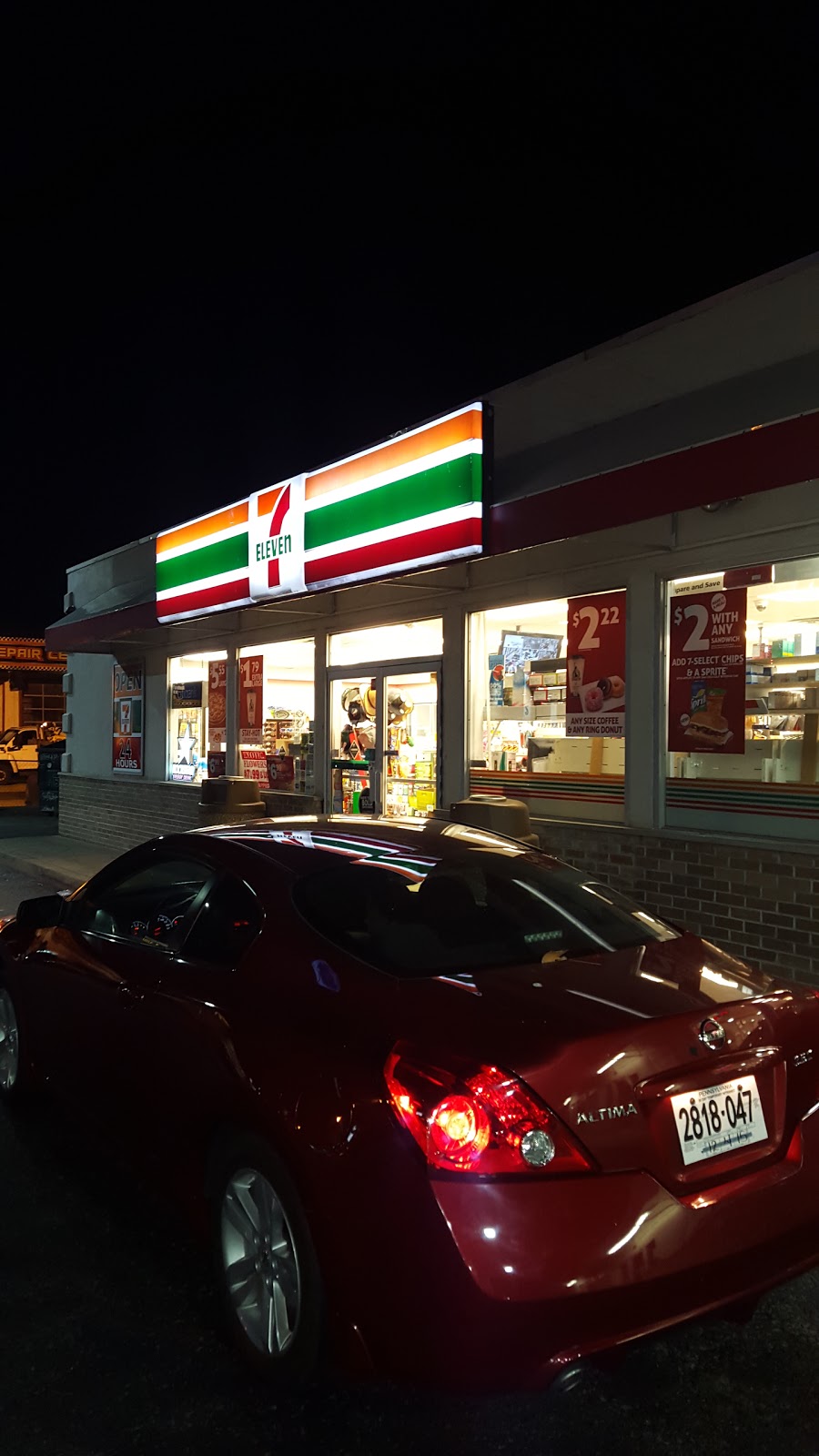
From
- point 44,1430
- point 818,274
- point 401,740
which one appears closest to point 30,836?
point 401,740

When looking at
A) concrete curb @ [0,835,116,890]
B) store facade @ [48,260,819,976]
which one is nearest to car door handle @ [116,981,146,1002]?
store facade @ [48,260,819,976]

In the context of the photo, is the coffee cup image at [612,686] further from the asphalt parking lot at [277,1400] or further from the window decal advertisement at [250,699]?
the window decal advertisement at [250,699]

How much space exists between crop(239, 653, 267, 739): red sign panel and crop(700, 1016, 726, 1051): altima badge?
35.5 ft

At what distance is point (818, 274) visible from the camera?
700 cm

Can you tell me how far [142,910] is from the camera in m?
4.80

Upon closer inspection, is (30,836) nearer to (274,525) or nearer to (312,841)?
(274,525)

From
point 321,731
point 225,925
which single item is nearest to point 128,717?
point 321,731

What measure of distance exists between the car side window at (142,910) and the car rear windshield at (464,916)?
618 mm

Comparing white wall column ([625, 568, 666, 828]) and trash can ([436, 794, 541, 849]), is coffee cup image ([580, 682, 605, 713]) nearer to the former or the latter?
white wall column ([625, 568, 666, 828])

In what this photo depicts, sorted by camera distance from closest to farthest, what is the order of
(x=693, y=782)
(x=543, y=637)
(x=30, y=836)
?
(x=693, y=782), (x=543, y=637), (x=30, y=836)

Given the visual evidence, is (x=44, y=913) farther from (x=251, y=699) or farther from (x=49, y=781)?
(x=49, y=781)

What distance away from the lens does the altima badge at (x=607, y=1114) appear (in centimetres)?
250

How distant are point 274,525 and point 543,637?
9.87 feet

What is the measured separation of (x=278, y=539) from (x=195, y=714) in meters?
5.09
